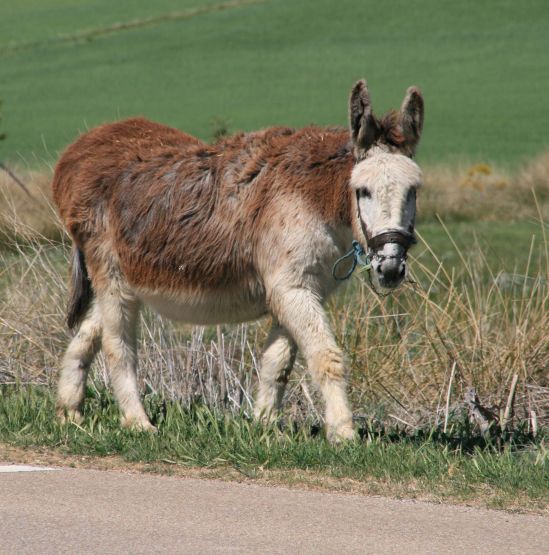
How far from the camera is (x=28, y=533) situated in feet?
17.8

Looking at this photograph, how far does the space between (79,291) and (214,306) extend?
1.21 m

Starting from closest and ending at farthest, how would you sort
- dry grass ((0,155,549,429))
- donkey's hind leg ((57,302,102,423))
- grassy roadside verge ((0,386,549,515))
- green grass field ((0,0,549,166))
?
grassy roadside verge ((0,386,549,515)) < donkey's hind leg ((57,302,102,423)) < dry grass ((0,155,549,429)) < green grass field ((0,0,549,166))

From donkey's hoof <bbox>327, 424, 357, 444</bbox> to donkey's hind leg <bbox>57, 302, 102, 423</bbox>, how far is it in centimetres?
179

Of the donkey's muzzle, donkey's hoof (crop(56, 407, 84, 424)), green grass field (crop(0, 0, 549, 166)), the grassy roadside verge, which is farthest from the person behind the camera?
green grass field (crop(0, 0, 549, 166))

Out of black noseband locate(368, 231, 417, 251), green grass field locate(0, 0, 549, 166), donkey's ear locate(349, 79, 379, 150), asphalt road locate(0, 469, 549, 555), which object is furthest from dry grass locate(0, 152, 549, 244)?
asphalt road locate(0, 469, 549, 555)

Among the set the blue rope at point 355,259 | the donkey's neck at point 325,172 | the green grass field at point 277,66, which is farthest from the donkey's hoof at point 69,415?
the green grass field at point 277,66

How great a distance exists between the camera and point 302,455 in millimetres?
6676

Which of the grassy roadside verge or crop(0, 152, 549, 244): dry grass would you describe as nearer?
the grassy roadside verge

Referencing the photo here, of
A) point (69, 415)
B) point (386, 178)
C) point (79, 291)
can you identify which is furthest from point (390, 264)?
point (79, 291)

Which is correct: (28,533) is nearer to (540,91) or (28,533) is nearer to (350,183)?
(350,183)

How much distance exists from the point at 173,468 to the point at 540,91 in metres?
35.2

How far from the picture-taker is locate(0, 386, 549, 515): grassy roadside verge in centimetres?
622

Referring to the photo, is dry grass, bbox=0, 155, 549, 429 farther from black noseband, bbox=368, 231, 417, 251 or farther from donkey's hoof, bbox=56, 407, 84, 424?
black noseband, bbox=368, 231, 417, 251

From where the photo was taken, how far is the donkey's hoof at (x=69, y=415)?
7864 millimetres
